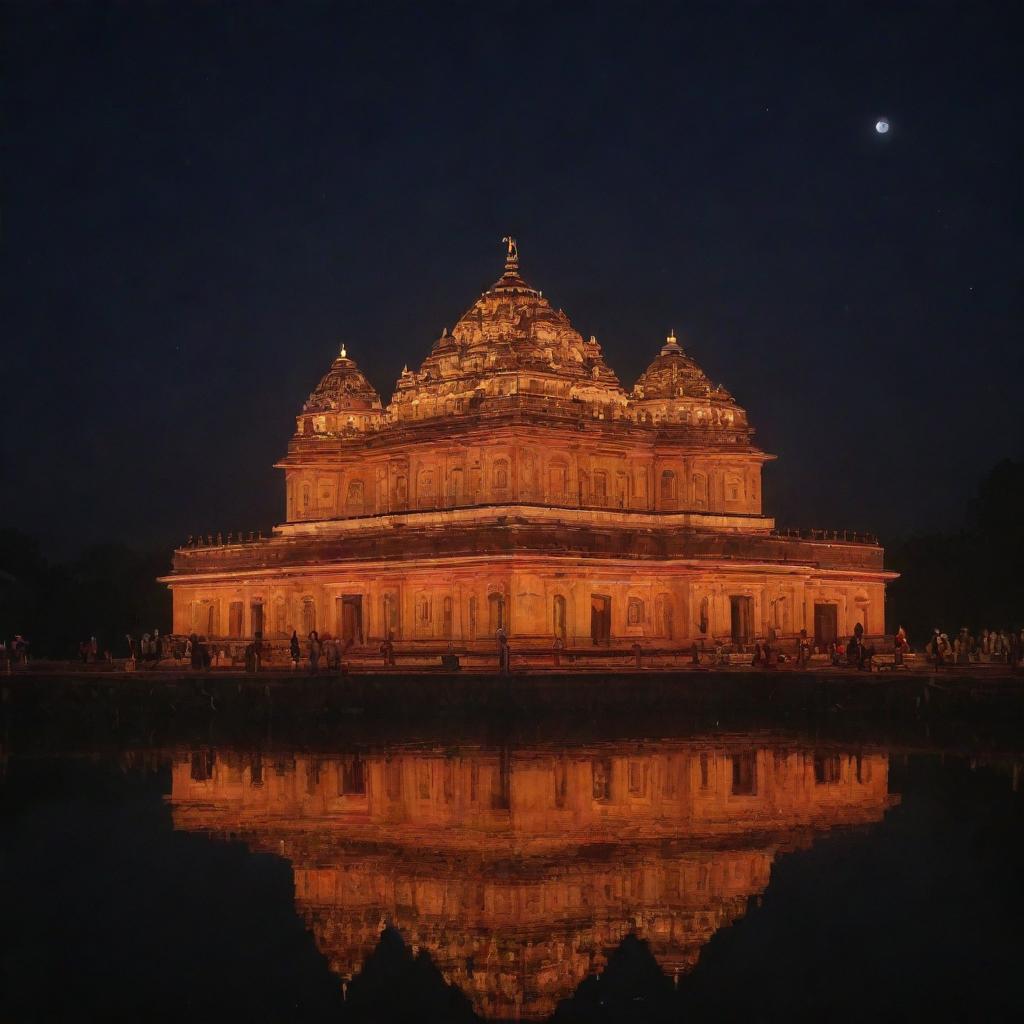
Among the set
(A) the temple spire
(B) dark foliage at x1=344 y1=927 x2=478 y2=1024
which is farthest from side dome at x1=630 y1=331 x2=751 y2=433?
(B) dark foliage at x1=344 y1=927 x2=478 y2=1024

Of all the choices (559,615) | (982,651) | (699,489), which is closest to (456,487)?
(559,615)

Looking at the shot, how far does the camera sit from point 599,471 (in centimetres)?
6669

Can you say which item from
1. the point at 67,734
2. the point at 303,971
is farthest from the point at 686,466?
the point at 303,971

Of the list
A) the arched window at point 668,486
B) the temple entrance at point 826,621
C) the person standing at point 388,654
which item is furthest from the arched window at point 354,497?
the temple entrance at point 826,621

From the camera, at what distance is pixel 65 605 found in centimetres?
8188

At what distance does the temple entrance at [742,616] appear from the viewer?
66.8 meters

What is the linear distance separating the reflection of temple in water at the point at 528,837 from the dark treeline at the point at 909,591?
32794mm

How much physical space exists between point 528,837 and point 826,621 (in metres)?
41.1

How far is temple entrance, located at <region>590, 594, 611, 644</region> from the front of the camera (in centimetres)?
6369

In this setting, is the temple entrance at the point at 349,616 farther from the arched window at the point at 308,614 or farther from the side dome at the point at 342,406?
the side dome at the point at 342,406

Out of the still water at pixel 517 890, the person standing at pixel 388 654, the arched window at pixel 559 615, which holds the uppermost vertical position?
the arched window at pixel 559 615

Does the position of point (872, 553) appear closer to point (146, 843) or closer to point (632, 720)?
point (632, 720)

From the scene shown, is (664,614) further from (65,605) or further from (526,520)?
(65,605)

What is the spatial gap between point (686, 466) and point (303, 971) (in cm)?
4764
